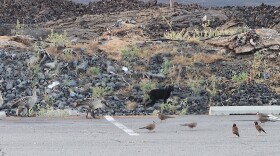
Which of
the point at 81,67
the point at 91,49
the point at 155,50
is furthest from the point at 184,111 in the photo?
the point at 91,49

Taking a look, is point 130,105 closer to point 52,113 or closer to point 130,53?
point 52,113

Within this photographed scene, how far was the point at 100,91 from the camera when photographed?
21188mm

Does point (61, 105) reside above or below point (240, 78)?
below

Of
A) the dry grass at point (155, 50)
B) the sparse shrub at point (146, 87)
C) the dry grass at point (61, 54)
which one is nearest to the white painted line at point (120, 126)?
the sparse shrub at point (146, 87)

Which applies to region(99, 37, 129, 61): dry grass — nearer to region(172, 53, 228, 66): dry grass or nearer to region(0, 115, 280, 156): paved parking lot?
region(172, 53, 228, 66): dry grass

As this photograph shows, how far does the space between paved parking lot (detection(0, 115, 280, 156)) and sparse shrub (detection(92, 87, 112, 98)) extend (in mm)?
3826

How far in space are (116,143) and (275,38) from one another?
13767 mm

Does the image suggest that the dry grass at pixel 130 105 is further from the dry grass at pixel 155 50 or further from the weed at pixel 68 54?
the dry grass at pixel 155 50

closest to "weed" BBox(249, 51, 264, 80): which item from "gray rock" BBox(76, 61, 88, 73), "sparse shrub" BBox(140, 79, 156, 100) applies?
"sparse shrub" BBox(140, 79, 156, 100)

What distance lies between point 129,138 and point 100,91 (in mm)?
7691

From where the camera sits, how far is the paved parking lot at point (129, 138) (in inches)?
471

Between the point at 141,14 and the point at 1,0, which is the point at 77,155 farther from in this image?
the point at 1,0

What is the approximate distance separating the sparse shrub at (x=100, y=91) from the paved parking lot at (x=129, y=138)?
3826 mm

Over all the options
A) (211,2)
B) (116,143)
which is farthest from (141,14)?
(211,2)
